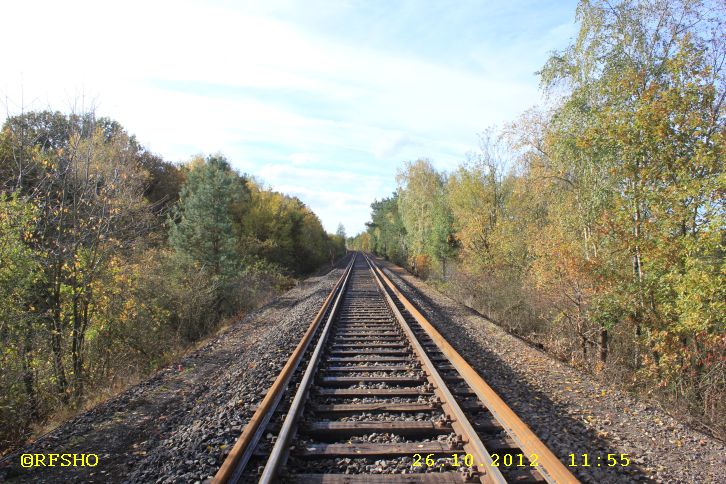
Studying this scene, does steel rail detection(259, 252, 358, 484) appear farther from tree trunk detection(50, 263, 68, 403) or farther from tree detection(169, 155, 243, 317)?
tree detection(169, 155, 243, 317)

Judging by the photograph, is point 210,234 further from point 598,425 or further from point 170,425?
point 598,425

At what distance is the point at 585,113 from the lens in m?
9.89

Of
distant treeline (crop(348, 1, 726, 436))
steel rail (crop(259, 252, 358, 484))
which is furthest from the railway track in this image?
distant treeline (crop(348, 1, 726, 436))

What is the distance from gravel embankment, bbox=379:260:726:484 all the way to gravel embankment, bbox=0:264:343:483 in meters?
3.29

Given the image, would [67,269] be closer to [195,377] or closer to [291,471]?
[195,377]

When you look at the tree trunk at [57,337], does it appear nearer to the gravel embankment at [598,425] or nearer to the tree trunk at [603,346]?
the gravel embankment at [598,425]

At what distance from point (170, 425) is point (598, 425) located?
5130mm

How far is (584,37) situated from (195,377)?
11302 millimetres

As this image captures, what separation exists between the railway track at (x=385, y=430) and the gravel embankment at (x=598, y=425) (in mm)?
519

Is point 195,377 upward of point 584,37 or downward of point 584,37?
downward

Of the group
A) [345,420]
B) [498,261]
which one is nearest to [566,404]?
[345,420]

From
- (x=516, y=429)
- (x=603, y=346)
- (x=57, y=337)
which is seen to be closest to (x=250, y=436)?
(x=516, y=429)

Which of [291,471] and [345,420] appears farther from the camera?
[345,420]

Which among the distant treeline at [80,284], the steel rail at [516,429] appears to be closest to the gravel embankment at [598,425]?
the steel rail at [516,429]
